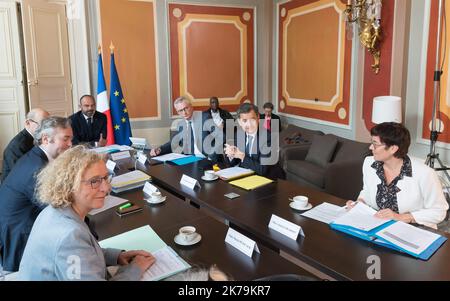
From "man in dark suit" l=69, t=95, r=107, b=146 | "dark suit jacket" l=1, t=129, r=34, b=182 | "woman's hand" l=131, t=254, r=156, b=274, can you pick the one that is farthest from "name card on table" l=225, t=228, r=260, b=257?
"man in dark suit" l=69, t=95, r=107, b=146

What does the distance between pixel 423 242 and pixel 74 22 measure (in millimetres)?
4795

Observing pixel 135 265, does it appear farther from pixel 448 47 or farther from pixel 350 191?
pixel 448 47

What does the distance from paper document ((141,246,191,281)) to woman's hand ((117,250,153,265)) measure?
50 mm

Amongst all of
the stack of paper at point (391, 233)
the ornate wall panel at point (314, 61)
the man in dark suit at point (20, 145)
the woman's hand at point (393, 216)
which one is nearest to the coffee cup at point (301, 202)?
the stack of paper at point (391, 233)

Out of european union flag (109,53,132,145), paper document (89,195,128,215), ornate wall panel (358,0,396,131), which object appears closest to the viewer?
paper document (89,195,128,215)

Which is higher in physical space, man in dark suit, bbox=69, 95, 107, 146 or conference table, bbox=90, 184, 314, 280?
man in dark suit, bbox=69, 95, 107, 146

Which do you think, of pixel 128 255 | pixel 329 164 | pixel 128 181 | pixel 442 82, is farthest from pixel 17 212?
pixel 442 82

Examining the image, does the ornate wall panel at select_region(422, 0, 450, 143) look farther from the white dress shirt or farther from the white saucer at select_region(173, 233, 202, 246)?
the white saucer at select_region(173, 233, 202, 246)

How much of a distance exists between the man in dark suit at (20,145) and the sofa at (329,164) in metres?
2.56

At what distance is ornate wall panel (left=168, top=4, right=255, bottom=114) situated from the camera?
18.0ft

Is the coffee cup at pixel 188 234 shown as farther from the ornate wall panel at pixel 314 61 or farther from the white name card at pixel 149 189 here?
the ornate wall panel at pixel 314 61

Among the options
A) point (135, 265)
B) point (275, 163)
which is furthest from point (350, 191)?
point (135, 265)

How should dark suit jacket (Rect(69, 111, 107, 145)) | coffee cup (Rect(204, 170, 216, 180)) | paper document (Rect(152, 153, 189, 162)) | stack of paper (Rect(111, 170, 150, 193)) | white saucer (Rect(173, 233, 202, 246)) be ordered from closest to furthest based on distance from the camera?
1. white saucer (Rect(173, 233, 202, 246))
2. stack of paper (Rect(111, 170, 150, 193))
3. coffee cup (Rect(204, 170, 216, 180))
4. paper document (Rect(152, 153, 189, 162))
5. dark suit jacket (Rect(69, 111, 107, 145))

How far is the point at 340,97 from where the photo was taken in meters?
4.79
